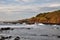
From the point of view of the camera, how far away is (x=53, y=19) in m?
196

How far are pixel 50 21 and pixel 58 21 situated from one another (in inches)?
435

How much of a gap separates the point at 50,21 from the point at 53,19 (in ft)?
11.1

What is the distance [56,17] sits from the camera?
650 ft

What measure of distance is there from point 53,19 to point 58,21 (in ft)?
30.0

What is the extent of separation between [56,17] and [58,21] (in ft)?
36.5

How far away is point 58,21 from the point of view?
616 ft

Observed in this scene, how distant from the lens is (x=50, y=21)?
196750mm
